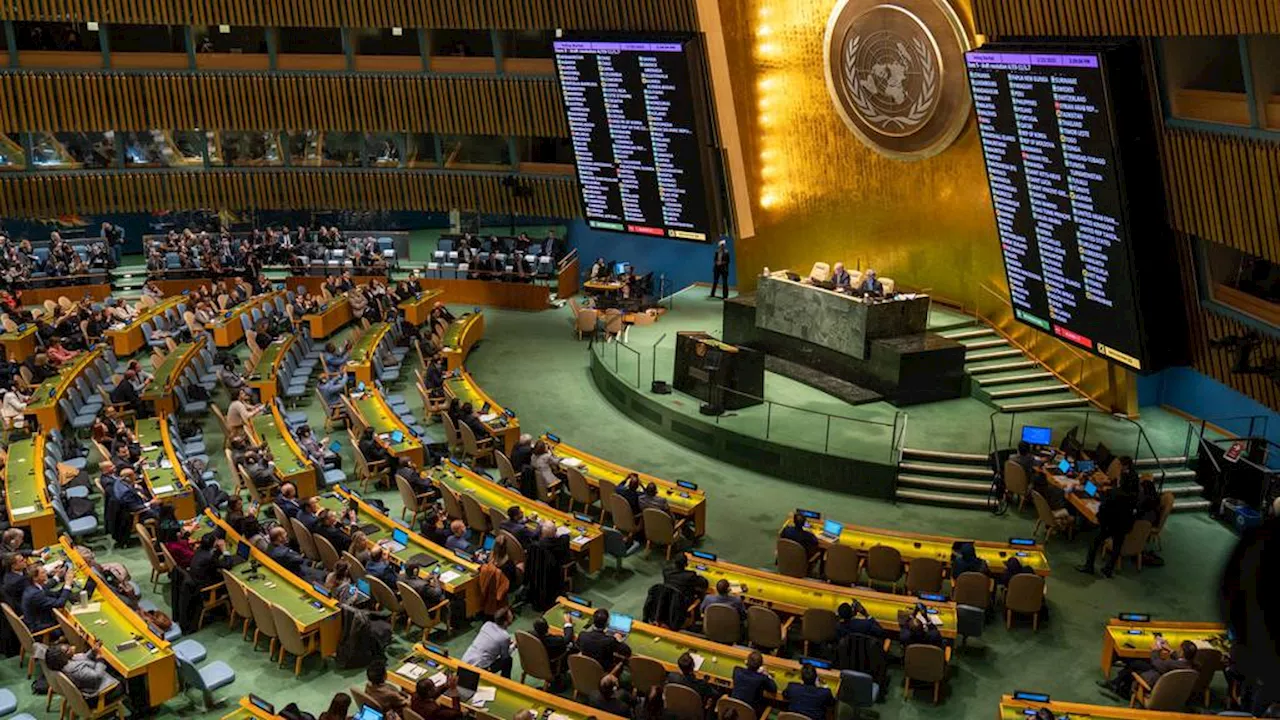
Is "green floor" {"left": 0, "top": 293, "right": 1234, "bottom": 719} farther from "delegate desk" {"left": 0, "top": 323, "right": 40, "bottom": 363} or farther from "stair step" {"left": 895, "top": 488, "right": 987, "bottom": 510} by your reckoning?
"delegate desk" {"left": 0, "top": 323, "right": 40, "bottom": 363}

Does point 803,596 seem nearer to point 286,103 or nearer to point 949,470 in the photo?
point 949,470

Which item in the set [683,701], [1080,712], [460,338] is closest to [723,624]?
[683,701]

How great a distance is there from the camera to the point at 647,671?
1073 cm

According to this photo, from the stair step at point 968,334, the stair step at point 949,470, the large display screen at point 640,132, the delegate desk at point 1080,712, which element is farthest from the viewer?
the large display screen at point 640,132

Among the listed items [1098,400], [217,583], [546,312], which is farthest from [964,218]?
[217,583]

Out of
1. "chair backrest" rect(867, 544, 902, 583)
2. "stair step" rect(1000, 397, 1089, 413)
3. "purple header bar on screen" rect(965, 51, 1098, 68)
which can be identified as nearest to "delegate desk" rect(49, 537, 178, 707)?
"chair backrest" rect(867, 544, 902, 583)

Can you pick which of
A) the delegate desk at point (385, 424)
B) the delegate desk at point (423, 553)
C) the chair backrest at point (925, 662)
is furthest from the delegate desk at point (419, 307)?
the chair backrest at point (925, 662)

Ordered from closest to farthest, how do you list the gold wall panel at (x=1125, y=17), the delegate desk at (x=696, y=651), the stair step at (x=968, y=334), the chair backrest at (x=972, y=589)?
the delegate desk at (x=696, y=651)
the gold wall panel at (x=1125, y=17)
the chair backrest at (x=972, y=589)
the stair step at (x=968, y=334)

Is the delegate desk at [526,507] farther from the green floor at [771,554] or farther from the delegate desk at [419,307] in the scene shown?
the delegate desk at [419,307]

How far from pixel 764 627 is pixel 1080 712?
3118 millimetres

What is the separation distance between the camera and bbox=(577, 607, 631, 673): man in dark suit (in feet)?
36.2

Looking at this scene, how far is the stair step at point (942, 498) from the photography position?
16250 mm

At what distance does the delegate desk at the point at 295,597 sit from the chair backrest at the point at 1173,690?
7.85 m

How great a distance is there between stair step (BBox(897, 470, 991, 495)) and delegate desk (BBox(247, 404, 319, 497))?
825 centimetres
